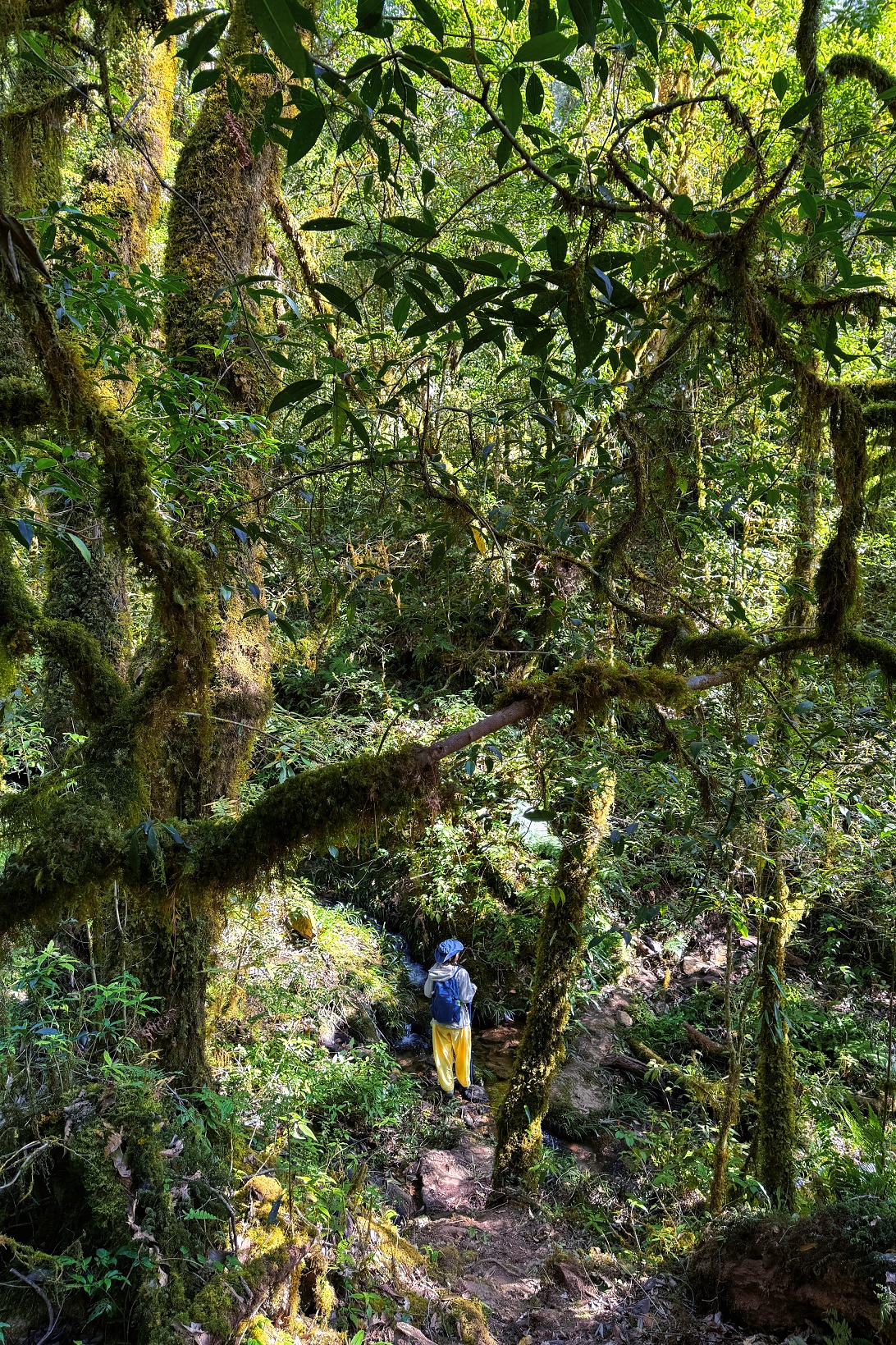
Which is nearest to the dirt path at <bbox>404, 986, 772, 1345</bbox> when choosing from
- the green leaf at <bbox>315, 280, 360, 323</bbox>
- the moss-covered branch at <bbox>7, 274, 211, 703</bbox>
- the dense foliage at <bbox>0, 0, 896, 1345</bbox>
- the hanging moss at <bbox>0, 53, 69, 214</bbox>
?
the dense foliage at <bbox>0, 0, 896, 1345</bbox>

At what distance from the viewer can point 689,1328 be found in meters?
3.80

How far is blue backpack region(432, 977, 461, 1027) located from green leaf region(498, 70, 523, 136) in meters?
6.30

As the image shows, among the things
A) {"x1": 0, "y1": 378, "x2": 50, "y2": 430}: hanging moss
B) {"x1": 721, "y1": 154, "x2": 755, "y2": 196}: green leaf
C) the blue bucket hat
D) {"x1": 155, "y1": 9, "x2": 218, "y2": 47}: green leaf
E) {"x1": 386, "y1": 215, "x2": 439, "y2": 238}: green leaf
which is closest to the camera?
{"x1": 155, "y1": 9, "x2": 218, "y2": 47}: green leaf

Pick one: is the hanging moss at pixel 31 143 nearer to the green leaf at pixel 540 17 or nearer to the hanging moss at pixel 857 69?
the green leaf at pixel 540 17

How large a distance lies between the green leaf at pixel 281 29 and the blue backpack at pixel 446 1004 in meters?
6.52

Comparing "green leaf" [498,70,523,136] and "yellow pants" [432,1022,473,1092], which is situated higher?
"green leaf" [498,70,523,136]

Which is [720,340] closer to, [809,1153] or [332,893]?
[809,1153]

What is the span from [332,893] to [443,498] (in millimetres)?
6572

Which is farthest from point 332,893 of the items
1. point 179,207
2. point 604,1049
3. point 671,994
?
point 179,207

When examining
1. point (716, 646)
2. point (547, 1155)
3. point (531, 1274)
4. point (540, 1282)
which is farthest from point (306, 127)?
point (547, 1155)

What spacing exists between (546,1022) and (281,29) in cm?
563

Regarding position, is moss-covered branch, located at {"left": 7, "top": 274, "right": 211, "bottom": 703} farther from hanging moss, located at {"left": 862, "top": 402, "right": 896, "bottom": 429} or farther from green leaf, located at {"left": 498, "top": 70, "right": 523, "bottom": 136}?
hanging moss, located at {"left": 862, "top": 402, "right": 896, "bottom": 429}

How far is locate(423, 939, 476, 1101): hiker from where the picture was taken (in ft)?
20.9

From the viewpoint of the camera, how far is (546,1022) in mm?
5340
